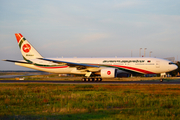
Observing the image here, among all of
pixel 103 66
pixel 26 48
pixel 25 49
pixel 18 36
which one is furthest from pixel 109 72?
pixel 18 36

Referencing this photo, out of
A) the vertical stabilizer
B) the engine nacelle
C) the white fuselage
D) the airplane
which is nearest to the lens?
the engine nacelle

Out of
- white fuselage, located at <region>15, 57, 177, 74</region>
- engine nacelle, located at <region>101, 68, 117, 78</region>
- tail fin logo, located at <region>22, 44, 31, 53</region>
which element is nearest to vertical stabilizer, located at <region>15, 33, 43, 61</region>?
tail fin logo, located at <region>22, 44, 31, 53</region>

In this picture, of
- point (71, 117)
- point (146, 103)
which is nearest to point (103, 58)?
point (146, 103)

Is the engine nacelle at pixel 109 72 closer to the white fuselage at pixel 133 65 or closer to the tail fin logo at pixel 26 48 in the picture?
the white fuselage at pixel 133 65

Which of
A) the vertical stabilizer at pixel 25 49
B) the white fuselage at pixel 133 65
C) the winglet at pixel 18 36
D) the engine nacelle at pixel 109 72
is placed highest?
the winglet at pixel 18 36

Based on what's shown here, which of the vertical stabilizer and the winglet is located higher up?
the winglet

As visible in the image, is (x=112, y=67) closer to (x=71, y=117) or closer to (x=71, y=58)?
(x=71, y=58)

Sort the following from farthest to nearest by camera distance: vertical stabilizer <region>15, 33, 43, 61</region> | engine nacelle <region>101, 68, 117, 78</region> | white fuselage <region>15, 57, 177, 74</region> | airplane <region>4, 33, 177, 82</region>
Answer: vertical stabilizer <region>15, 33, 43, 61</region> → white fuselage <region>15, 57, 177, 74</region> → airplane <region>4, 33, 177, 82</region> → engine nacelle <region>101, 68, 117, 78</region>

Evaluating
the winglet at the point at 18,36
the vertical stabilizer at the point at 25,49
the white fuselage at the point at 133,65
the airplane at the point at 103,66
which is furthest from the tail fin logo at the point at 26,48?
the white fuselage at the point at 133,65

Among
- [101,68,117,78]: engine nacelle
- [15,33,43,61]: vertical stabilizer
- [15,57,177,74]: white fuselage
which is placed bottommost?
[101,68,117,78]: engine nacelle

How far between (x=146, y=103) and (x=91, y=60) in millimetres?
21693

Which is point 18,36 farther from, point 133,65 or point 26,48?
point 133,65

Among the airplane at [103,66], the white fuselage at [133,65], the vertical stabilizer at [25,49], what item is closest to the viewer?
the airplane at [103,66]

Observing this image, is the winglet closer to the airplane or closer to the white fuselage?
the airplane
